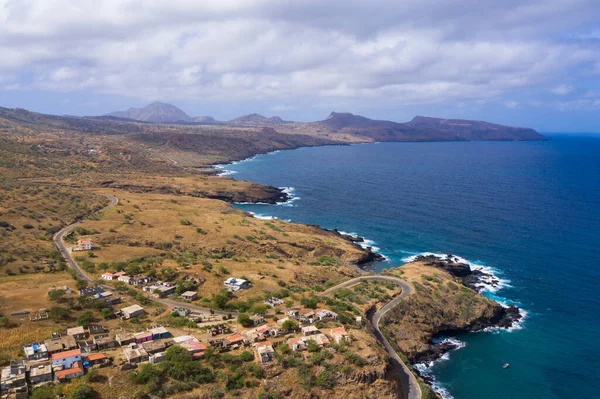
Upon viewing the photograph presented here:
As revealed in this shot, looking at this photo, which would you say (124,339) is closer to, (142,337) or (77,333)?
(142,337)

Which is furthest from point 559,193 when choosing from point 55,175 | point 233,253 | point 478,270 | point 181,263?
point 55,175

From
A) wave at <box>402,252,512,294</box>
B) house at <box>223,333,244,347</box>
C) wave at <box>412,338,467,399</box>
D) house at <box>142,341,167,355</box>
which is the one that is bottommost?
wave at <box>412,338,467,399</box>

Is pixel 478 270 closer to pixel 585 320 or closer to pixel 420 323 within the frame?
pixel 585 320

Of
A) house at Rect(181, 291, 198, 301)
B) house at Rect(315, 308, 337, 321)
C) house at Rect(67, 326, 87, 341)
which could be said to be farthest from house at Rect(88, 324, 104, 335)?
house at Rect(315, 308, 337, 321)

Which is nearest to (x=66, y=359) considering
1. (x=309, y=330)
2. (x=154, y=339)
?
(x=154, y=339)

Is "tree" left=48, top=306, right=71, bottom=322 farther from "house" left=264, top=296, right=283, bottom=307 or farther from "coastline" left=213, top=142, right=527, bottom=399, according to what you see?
"coastline" left=213, top=142, right=527, bottom=399

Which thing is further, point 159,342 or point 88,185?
point 88,185
